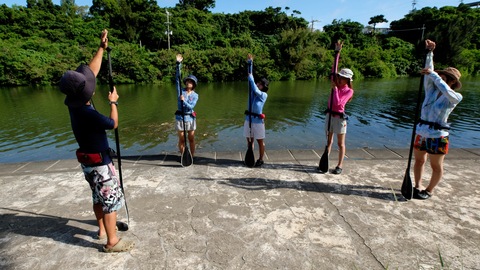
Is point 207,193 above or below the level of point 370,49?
below

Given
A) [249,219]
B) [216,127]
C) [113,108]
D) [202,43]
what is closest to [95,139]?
[113,108]

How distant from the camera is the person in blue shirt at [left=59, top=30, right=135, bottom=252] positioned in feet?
7.61

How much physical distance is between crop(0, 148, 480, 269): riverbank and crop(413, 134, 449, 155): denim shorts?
2.15 ft

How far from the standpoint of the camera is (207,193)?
3.84 m

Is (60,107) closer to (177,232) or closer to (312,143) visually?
(312,143)

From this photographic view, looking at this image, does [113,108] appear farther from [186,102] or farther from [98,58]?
[186,102]

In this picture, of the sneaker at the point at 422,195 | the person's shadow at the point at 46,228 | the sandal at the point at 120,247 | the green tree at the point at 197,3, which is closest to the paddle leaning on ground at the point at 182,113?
the person's shadow at the point at 46,228

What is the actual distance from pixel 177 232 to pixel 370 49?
169 feet

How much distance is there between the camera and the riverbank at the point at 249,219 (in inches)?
102

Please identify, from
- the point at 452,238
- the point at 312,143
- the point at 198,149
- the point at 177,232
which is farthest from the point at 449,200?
the point at 198,149

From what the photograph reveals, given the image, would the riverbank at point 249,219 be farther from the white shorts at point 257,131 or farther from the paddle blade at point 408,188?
the white shorts at point 257,131

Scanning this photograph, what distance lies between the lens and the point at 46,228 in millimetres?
3049

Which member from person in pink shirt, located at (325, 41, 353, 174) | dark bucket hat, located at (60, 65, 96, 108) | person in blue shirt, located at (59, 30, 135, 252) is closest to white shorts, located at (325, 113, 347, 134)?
person in pink shirt, located at (325, 41, 353, 174)

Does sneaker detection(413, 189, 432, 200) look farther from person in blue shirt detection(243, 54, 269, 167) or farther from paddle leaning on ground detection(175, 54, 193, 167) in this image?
paddle leaning on ground detection(175, 54, 193, 167)
